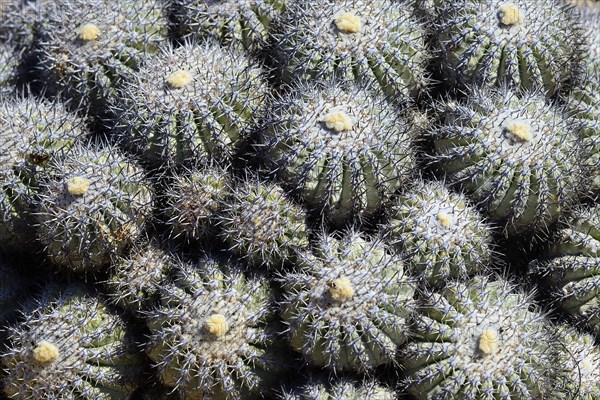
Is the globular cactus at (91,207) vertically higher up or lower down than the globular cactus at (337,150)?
lower down

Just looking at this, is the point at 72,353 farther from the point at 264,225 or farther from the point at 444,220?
the point at 444,220

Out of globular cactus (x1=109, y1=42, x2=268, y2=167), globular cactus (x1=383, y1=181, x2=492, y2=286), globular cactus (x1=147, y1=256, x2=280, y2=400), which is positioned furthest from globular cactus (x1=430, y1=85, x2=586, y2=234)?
globular cactus (x1=147, y1=256, x2=280, y2=400)

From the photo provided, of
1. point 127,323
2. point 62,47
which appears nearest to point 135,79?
point 62,47

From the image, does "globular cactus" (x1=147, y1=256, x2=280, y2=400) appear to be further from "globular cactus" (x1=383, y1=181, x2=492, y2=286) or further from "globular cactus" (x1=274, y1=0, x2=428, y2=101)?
"globular cactus" (x1=274, y1=0, x2=428, y2=101)

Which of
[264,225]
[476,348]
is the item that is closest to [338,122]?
[264,225]

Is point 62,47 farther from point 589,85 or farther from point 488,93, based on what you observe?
point 589,85

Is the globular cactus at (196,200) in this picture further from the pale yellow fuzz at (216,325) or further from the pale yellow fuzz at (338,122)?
the pale yellow fuzz at (338,122)

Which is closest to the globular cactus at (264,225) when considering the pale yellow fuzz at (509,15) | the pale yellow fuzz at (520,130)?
the pale yellow fuzz at (520,130)
